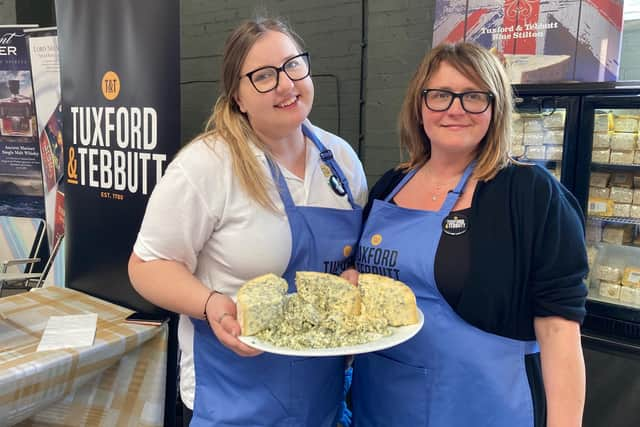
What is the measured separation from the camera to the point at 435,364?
1.26 metres

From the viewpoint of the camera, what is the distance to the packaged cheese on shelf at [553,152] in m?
2.62

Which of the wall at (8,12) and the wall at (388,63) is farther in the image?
the wall at (8,12)

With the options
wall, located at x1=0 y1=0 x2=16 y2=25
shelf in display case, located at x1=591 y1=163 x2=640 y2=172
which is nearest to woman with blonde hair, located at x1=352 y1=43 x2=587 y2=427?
shelf in display case, located at x1=591 y1=163 x2=640 y2=172

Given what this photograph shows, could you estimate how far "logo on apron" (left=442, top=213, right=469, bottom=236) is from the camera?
1.27m

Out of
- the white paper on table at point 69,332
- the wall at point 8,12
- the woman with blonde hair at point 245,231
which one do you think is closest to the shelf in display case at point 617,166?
the woman with blonde hair at point 245,231

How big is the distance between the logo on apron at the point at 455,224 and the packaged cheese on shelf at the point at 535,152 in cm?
166

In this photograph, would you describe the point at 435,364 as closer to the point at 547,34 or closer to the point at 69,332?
the point at 69,332

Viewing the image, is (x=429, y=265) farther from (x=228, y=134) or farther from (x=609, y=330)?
(x=609, y=330)

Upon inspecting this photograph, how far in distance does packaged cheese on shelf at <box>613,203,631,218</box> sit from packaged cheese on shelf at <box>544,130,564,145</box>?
0.43m

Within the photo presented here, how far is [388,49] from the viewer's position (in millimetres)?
3412

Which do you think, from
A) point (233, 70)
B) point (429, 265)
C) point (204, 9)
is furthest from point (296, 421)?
point (204, 9)

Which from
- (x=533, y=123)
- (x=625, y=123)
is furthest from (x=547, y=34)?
(x=625, y=123)

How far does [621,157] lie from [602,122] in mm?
197

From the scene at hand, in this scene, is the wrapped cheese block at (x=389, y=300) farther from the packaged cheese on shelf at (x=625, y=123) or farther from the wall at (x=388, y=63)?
the wall at (x=388, y=63)
